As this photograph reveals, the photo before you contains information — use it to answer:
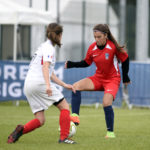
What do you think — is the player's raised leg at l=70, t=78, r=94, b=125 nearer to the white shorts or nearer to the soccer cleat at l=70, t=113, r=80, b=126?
the soccer cleat at l=70, t=113, r=80, b=126

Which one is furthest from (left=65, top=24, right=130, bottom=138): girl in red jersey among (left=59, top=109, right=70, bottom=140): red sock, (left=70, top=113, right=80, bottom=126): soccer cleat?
(left=59, top=109, right=70, bottom=140): red sock

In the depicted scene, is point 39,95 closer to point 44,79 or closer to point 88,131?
point 44,79

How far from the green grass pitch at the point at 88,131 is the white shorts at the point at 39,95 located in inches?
22.8

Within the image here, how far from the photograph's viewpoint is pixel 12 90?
15.6 m

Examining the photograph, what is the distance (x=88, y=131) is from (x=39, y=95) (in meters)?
2.61

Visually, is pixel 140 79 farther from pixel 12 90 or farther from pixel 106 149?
pixel 106 149

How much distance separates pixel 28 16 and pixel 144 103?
13.7ft

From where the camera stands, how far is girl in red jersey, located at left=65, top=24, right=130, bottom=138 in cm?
876

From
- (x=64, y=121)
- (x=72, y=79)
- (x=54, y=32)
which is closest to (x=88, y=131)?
(x=64, y=121)

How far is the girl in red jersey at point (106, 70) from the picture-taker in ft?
28.7

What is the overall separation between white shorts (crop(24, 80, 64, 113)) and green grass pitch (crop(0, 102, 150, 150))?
578 millimetres

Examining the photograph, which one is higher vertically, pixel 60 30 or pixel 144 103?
pixel 60 30

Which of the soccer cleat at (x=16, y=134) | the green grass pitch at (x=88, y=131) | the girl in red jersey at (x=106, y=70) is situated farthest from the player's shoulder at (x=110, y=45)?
the soccer cleat at (x=16, y=134)

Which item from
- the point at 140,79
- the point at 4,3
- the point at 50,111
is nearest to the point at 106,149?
the point at 50,111
